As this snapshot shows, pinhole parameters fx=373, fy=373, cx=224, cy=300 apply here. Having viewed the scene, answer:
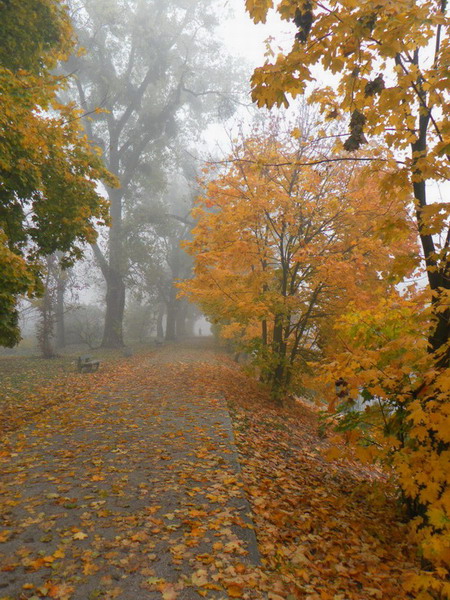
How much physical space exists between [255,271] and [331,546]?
5.73 meters

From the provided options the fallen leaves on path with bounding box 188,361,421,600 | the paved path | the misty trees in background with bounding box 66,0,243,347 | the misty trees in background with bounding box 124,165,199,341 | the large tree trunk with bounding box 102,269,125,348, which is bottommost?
the fallen leaves on path with bounding box 188,361,421,600

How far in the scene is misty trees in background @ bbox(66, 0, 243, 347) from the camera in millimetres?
20453

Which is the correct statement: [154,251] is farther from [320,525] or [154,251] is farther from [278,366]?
[320,525]

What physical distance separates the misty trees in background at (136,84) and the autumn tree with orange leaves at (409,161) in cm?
1935

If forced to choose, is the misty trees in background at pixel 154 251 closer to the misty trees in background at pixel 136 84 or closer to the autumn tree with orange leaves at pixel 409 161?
the misty trees in background at pixel 136 84

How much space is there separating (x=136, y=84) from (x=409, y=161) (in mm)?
24254

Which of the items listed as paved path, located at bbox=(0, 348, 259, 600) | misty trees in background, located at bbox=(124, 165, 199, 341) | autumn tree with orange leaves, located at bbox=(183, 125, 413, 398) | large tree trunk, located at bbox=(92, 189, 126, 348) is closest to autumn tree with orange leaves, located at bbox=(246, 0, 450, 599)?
paved path, located at bbox=(0, 348, 259, 600)

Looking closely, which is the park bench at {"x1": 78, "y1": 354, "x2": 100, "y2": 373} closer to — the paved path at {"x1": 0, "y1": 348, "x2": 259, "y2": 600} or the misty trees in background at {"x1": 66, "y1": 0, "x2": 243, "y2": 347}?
the paved path at {"x1": 0, "y1": 348, "x2": 259, "y2": 600}

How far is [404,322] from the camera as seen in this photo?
11.9 ft

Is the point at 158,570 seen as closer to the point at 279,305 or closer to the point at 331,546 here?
the point at 331,546

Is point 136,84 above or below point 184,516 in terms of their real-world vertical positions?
above

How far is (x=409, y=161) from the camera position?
11.5ft

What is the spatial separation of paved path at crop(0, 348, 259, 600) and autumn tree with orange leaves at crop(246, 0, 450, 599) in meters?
1.47

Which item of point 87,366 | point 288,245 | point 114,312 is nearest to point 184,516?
point 288,245
